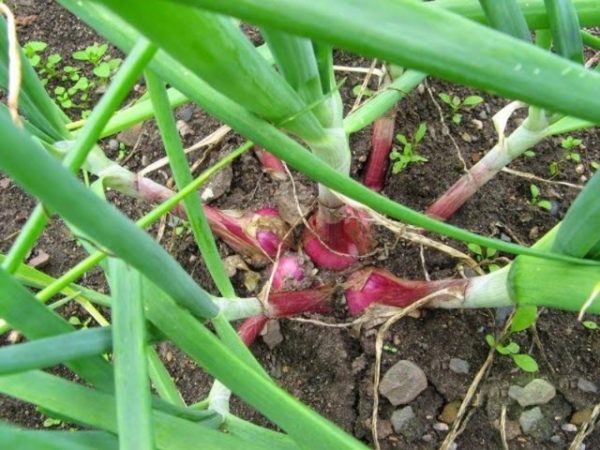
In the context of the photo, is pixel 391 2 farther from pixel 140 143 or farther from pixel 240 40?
pixel 140 143

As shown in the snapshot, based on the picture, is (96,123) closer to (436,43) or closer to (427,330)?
(436,43)

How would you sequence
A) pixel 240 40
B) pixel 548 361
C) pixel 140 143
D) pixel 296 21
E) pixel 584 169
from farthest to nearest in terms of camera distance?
pixel 140 143
pixel 584 169
pixel 548 361
pixel 240 40
pixel 296 21

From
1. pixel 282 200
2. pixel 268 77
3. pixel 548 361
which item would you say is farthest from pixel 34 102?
pixel 548 361

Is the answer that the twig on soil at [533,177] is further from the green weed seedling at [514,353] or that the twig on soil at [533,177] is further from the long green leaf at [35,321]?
the long green leaf at [35,321]

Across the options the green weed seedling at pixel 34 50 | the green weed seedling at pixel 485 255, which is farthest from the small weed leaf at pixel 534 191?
the green weed seedling at pixel 34 50

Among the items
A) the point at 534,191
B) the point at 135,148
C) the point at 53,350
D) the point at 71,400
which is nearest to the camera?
the point at 53,350

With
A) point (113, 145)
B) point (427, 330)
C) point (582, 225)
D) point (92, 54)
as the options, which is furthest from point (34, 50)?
point (582, 225)

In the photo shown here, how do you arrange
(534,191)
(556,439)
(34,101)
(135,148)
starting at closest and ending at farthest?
(34,101), (556,439), (534,191), (135,148)
